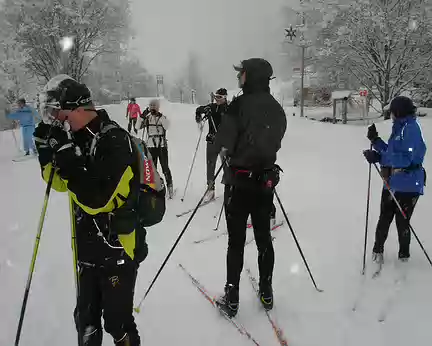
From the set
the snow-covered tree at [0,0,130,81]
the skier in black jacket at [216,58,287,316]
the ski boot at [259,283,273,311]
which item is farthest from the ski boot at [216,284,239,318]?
the snow-covered tree at [0,0,130,81]

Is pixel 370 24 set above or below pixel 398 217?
above

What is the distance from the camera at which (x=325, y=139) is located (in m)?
16.0

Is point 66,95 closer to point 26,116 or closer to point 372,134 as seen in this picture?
point 372,134

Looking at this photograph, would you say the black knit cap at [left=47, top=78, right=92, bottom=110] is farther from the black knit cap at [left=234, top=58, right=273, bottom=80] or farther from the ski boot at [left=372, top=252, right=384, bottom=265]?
the ski boot at [left=372, top=252, right=384, bottom=265]

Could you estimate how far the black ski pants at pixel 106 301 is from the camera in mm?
2248

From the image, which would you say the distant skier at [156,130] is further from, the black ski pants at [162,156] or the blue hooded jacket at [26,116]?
the blue hooded jacket at [26,116]

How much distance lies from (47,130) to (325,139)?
15203 mm

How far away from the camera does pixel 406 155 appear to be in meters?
4.14

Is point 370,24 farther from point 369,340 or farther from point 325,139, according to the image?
point 369,340

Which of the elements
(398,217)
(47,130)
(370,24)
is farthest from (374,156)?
(370,24)

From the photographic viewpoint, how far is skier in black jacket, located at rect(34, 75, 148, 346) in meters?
2.01

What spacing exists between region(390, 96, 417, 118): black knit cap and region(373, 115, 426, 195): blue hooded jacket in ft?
0.18

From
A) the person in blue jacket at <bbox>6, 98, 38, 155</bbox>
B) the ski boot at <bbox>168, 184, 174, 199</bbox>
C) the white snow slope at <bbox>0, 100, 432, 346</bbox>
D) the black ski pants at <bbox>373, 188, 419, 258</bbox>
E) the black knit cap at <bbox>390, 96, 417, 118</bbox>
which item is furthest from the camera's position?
the person in blue jacket at <bbox>6, 98, 38, 155</bbox>

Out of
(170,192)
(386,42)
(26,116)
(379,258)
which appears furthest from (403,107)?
(386,42)
